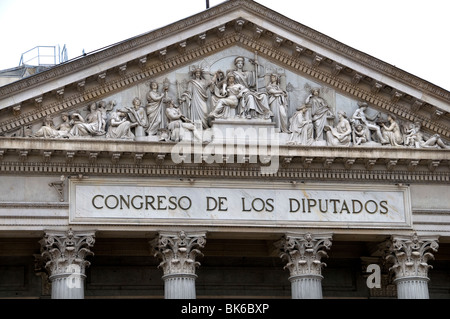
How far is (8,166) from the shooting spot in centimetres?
4041

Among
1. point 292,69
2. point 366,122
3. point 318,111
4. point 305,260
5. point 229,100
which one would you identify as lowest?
point 305,260

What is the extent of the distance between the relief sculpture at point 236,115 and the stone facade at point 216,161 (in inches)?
1.7

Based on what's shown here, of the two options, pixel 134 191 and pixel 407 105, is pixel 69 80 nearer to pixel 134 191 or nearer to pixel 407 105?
pixel 134 191

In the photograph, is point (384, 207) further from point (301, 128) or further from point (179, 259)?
point (179, 259)

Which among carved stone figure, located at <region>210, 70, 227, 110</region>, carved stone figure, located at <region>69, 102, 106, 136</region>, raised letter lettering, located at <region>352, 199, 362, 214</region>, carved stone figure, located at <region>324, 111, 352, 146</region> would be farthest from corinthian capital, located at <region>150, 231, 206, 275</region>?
carved stone figure, located at <region>324, 111, 352, 146</region>

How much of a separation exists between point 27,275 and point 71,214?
4056 millimetres

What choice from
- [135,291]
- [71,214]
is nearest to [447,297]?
[135,291]

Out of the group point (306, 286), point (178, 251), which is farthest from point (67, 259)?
point (306, 286)

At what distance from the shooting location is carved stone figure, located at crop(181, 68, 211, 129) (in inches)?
1645

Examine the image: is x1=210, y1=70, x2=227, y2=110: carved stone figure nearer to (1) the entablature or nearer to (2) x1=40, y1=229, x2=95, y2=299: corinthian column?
(1) the entablature

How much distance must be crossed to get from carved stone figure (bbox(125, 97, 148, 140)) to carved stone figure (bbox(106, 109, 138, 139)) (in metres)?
0.12

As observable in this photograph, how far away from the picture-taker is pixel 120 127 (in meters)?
41.2

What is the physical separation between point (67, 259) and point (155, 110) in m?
5.00
